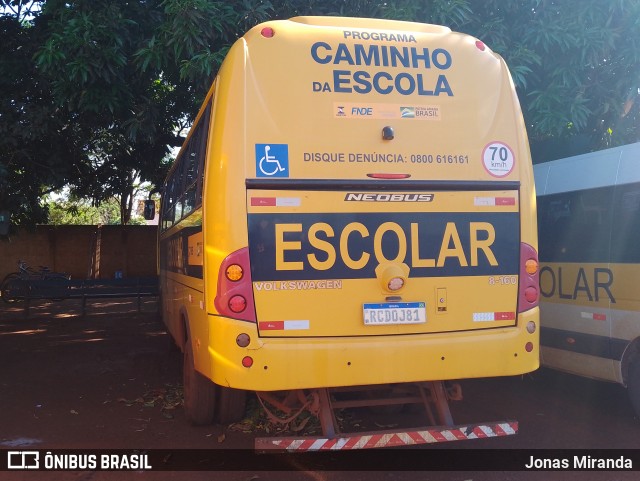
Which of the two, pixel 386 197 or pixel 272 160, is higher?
pixel 272 160

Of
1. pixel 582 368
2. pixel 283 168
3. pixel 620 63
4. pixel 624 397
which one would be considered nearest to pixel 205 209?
pixel 283 168

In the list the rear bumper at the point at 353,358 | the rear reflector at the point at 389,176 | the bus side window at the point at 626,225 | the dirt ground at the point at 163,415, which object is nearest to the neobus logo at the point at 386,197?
the rear reflector at the point at 389,176

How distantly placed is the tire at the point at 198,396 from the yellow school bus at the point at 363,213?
708mm

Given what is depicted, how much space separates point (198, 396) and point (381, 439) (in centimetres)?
201

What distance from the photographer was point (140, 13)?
848 centimetres

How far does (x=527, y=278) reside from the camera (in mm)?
4672

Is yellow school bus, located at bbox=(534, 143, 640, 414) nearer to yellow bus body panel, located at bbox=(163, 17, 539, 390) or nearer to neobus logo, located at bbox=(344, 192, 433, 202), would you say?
yellow bus body panel, located at bbox=(163, 17, 539, 390)

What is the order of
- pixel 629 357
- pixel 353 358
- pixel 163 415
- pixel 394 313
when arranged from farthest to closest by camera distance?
pixel 163 415
pixel 629 357
pixel 394 313
pixel 353 358

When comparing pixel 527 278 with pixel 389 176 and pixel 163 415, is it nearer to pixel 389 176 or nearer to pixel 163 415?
pixel 389 176

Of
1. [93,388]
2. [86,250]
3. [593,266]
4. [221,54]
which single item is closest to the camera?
[593,266]

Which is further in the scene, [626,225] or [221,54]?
[221,54]

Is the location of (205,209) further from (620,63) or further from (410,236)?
(620,63)

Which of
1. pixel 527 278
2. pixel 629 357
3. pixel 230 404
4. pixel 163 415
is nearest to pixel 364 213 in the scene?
pixel 527 278

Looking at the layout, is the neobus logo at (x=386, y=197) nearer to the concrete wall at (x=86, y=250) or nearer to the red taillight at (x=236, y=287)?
Answer: the red taillight at (x=236, y=287)
